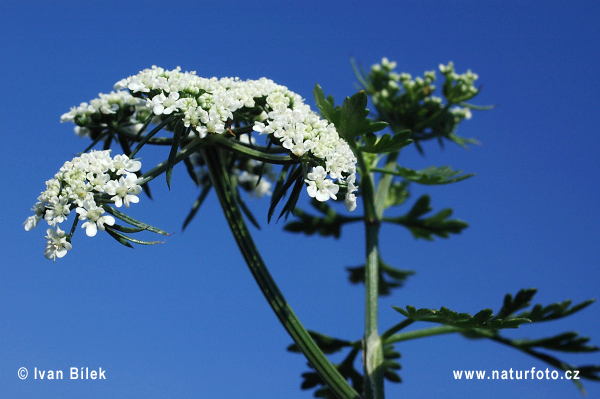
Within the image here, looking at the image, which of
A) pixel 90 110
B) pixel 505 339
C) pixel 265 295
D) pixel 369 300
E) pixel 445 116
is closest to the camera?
pixel 265 295

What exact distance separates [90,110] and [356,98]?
1.90 m

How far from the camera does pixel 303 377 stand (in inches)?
197

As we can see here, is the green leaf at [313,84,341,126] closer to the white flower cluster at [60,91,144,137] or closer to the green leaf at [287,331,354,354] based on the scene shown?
the white flower cluster at [60,91,144,137]

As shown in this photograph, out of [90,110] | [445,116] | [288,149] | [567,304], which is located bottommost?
[567,304]

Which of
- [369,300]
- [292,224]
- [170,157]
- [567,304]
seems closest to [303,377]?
[369,300]

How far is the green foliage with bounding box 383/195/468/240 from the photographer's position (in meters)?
5.31

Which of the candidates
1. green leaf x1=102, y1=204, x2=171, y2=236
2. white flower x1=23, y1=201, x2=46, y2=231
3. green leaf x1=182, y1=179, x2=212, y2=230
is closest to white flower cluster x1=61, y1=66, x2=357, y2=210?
green leaf x1=102, y1=204, x2=171, y2=236

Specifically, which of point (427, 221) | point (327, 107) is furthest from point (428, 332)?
point (327, 107)

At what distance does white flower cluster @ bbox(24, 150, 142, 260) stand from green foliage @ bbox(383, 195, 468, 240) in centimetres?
274

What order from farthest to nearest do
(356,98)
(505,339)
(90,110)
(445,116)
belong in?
(445,116) → (505,339) → (90,110) → (356,98)

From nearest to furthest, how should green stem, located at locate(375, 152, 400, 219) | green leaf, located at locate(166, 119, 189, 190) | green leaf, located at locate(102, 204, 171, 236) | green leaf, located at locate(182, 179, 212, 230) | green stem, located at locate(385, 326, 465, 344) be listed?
green leaf, located at locate(102, 204, 171, 236) → green leaf, located at locate(166, 119, 189, 190) → green stem, located at locate(385, 326, 465, 344) → green leaf, located at locate(182, 179, 212, 230) → green stem, located at locate(375, 152, 400, 219)

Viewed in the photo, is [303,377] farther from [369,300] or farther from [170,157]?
[170,157]

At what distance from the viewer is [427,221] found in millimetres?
5375

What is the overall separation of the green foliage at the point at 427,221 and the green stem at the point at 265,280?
6.17 ft
